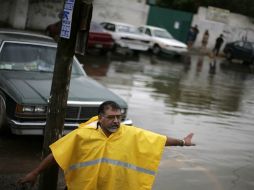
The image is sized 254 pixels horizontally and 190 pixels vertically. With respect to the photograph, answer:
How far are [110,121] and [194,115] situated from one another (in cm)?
817

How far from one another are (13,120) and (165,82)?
34.6 feet

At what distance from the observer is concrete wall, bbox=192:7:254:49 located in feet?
120

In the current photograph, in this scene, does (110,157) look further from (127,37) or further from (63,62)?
(127,37)

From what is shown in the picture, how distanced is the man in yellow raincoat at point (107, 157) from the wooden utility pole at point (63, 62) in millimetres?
841

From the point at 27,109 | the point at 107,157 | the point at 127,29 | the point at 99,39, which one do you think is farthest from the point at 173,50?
the point at 107,157

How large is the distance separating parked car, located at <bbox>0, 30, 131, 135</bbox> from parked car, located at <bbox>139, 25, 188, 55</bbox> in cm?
1867

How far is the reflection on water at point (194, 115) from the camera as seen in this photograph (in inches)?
297

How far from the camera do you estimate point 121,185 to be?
160 inches

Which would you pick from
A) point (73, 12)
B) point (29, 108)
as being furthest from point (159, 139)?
point (29, 108)

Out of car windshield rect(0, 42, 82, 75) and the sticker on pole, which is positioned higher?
the sticker on pole

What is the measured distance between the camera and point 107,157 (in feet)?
13.3

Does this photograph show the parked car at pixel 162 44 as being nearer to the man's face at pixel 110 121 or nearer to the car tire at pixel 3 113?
the car tire at pixel 3 113

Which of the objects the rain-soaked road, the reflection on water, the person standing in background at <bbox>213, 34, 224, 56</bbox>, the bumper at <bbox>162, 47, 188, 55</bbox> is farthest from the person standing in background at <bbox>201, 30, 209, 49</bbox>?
the rain-soaked road

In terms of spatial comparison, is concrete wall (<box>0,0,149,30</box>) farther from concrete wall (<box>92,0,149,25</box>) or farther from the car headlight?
the car headlight
